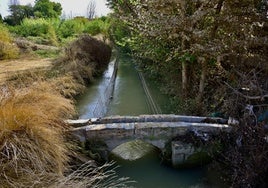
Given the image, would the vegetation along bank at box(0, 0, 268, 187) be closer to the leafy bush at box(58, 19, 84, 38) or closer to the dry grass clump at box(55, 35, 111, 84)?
the dry grass clump at box(55, 35, 111, 84)

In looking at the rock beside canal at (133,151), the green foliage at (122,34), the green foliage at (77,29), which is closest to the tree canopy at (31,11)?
the green foliage at (77,29)

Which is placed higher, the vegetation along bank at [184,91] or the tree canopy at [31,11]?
the tree canopy at [31,11]

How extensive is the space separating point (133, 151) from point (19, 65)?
17.7ft

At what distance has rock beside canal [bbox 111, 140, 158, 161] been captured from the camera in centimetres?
450

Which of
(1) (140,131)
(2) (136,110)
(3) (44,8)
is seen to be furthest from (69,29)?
(1) (140,131)

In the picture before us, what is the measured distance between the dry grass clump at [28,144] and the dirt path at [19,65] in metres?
3.66

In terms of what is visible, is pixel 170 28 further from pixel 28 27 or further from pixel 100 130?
pixel 28 27

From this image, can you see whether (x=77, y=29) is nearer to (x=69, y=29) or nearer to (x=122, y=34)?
(x=69, y=29)

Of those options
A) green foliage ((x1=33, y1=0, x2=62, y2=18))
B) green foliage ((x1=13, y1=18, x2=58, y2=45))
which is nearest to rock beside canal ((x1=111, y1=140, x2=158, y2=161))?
green foliage ((x1=13, y1=18, x2=58, y2=45))

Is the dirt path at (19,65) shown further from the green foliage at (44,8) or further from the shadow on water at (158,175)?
the green foliage at (44,8)

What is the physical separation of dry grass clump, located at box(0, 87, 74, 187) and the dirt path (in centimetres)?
366

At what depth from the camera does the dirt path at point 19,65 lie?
739 centimetres

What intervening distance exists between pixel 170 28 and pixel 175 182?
2687mm

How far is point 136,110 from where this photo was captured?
22.0 ft
